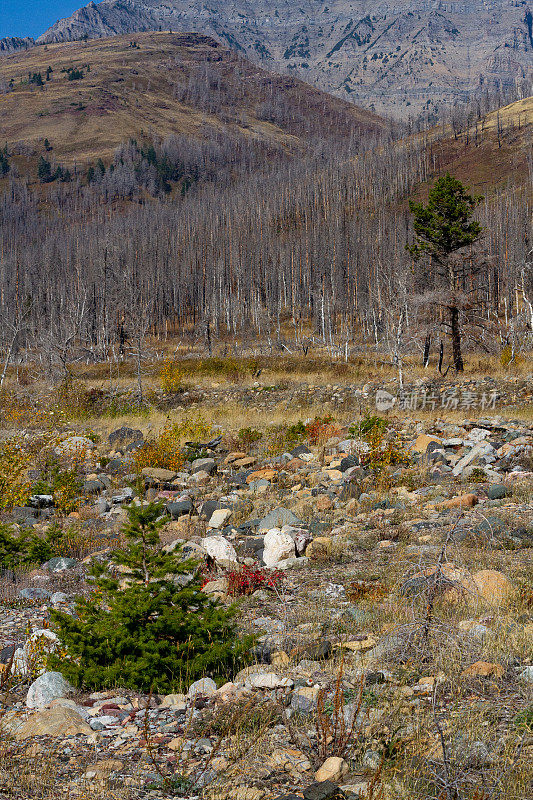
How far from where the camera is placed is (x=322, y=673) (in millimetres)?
4086

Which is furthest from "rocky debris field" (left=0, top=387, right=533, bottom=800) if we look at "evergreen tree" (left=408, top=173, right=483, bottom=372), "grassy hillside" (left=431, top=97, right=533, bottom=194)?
"grassy hillside" (left=431, top=97, right=533, bottom=194)

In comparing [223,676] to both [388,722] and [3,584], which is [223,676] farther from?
[3,584]

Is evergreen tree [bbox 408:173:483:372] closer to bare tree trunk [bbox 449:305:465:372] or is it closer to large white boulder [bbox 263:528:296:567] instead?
bare tree trunk [bbox 449:305:465:372]

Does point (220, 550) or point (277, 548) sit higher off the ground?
point (220, 550)

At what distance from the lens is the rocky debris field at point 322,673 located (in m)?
2.94

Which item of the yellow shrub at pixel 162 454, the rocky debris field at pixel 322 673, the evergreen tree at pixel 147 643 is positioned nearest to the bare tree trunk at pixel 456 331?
the yellow shrub at pixel 162 454

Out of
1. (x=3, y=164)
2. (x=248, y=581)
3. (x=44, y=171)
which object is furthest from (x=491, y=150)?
(x=248, y=581)

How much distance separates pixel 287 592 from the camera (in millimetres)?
6047

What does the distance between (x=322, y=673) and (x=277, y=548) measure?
3.14 m

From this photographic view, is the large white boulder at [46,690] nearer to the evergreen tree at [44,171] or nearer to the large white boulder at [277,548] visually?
the large white boulder at [277,548]

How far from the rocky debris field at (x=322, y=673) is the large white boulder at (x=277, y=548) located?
2 cm

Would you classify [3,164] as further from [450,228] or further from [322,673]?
[322,673]

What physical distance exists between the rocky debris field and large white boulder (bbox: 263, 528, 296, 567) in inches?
0.7

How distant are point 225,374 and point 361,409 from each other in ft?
38.3
